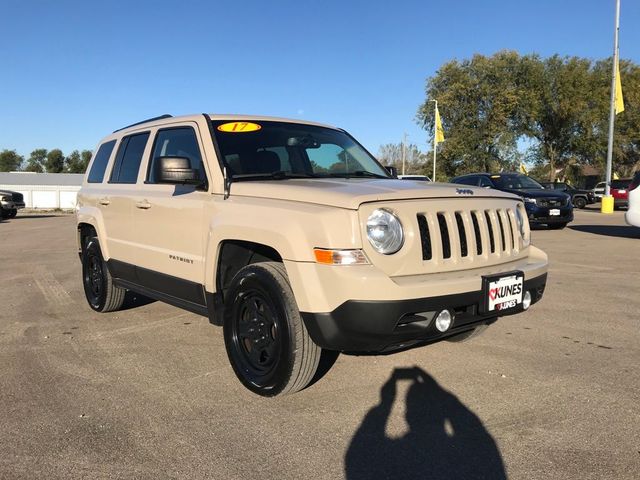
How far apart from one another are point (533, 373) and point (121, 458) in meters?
2.86

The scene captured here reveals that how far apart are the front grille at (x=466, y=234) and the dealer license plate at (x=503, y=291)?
0.19 m

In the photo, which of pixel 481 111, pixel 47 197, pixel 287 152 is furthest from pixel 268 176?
pixel 47 197

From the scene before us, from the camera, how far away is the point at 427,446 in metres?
2.92

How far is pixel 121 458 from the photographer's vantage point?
9.21 ft

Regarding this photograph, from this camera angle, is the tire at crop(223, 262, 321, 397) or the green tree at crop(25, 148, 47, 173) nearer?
the tire at crop(223, 262, 321, 397)

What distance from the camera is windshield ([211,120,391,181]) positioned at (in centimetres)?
420

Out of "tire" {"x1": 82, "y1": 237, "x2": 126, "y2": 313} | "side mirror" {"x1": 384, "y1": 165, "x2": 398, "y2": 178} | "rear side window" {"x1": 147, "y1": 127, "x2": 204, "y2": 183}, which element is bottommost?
"tire" {"x1": 82, "y1": 237, "x2": 126, "y2": 313}

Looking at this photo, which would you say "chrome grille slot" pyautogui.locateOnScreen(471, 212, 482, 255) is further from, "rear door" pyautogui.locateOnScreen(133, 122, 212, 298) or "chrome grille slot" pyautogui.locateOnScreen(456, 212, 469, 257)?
"rear door" pyautogui.locateOnScreen(133, 122, 212, 298)

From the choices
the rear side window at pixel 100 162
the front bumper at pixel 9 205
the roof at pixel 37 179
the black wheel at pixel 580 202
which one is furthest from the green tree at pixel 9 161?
the rear side window at pixel 100 162

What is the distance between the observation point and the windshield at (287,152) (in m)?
4.20

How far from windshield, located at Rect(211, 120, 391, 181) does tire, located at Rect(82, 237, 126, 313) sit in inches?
89.5

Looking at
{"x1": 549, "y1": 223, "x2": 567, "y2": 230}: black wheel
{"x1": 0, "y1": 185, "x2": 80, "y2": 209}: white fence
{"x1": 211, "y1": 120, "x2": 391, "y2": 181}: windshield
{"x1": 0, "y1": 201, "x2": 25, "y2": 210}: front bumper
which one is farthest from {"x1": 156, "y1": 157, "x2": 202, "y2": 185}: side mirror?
{"x1": 0, "y1": 185, "x2": 80, "y2": 209}: white fence

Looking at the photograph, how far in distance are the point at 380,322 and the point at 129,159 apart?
138 inches

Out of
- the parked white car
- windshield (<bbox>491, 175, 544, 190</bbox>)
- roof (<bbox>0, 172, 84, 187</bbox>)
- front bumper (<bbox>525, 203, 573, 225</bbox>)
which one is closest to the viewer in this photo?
the parked white car
